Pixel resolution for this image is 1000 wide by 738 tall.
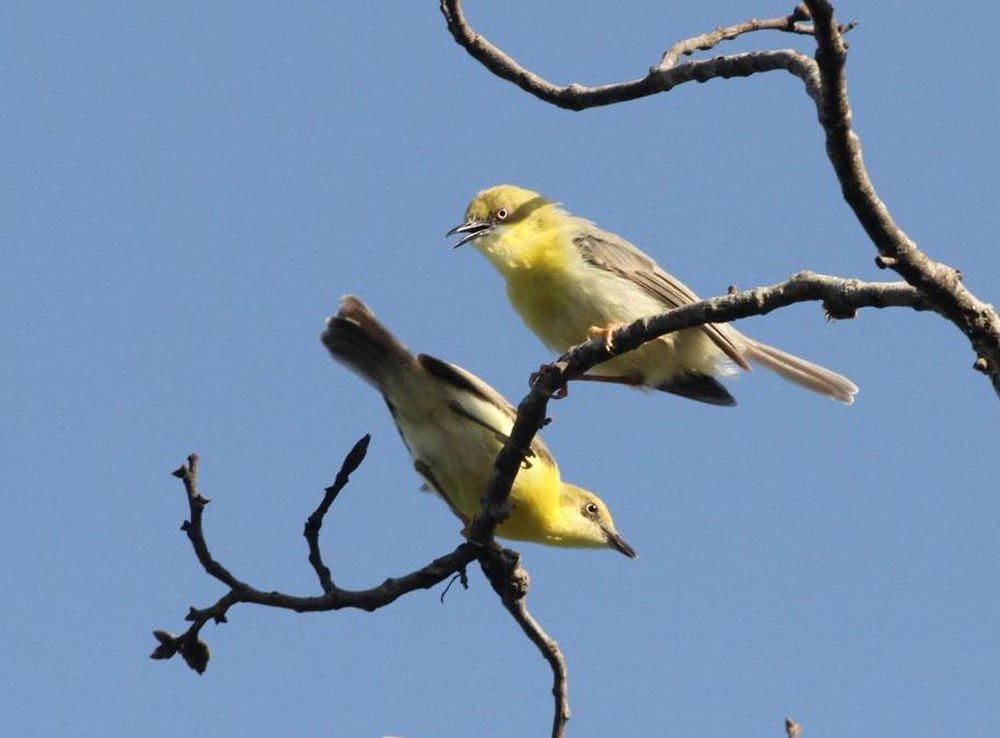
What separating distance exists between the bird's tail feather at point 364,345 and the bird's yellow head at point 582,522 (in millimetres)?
1389

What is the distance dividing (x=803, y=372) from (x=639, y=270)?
57.9 inches

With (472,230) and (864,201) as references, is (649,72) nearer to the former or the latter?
(864,201)

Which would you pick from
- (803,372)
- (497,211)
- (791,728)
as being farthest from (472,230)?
(791,728)

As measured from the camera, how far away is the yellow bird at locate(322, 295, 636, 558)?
6.74 metres

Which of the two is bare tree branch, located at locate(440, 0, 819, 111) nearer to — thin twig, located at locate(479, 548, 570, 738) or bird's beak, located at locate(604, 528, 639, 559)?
thin twig, located at locate(479, 548, 570, 738)

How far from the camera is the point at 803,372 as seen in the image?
832 centimetres

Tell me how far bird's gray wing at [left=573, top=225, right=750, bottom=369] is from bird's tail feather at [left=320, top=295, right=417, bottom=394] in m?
1.34

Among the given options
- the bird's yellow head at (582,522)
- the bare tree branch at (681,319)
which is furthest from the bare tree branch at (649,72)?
the bird's yellow head at (582,522)

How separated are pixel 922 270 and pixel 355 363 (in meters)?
4.08

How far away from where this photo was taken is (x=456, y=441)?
22.3 ft

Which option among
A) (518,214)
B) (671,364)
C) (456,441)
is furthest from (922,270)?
(518,214)

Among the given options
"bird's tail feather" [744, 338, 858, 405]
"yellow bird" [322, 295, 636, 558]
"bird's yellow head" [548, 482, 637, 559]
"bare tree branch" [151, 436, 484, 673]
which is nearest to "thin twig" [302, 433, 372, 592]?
"bare tree branch" [151, 436, 484, 673]

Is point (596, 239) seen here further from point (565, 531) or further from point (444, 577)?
point (444, 577)


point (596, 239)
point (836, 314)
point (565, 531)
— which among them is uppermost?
point (596, 239)
